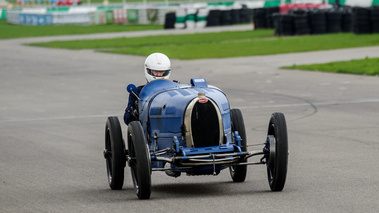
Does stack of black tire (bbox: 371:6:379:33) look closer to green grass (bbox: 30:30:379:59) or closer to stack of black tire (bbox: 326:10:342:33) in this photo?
green grass (bbox: 30:30:379:59)

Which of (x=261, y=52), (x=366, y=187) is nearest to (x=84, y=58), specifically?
(x=261, y=52)

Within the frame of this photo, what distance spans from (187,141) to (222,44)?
28.4 metres

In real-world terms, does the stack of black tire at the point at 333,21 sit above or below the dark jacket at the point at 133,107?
below

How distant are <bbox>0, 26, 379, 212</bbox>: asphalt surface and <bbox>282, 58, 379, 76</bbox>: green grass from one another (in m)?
0.68

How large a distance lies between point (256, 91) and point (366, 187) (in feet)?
37.5

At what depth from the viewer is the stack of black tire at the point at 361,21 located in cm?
A: 3638

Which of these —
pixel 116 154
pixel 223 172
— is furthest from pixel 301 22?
pixel 116 154

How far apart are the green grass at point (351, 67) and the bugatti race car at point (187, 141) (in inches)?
560

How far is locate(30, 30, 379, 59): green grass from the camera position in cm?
3222

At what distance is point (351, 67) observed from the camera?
23.8m

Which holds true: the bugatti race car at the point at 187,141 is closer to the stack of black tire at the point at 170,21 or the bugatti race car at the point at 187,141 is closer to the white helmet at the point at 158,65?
the white helmet at the point at 158,65

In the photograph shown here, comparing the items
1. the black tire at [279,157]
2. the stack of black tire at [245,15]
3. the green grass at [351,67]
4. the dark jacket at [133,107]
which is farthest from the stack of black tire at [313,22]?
the black tire at [279,157]

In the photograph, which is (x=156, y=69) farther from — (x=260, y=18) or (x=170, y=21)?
(x=170, y=21)

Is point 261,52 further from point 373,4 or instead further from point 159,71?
point 159,71
